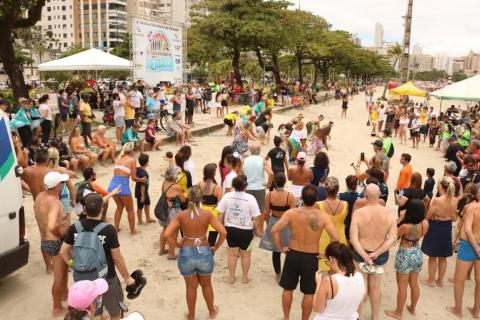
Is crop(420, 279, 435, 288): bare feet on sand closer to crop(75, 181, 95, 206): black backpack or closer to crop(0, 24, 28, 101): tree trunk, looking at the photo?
crop(75, 181, 95, 206): black backpack

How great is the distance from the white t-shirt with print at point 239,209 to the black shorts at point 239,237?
5cm

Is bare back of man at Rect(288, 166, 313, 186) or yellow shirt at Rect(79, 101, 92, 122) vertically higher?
yellow shirt at Rect(79, 101, 92, 122)

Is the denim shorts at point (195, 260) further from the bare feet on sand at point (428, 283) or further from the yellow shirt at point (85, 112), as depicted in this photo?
the yellow shirt at point (85, 112)

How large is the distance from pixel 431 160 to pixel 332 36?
3725 cm

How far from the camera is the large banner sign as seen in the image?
16.7 m

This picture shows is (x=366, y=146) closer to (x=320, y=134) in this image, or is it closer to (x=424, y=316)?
(x=320, y=134)

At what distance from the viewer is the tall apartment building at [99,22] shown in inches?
4080

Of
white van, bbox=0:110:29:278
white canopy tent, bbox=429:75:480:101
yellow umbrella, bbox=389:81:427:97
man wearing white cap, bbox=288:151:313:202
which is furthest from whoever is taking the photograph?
yellow umbrella, bbox=389:81:427:97

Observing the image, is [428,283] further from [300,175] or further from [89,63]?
[89,63]

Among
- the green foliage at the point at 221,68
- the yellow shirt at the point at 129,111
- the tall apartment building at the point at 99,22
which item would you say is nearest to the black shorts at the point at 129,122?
the yellow shirt at the point at 129,111

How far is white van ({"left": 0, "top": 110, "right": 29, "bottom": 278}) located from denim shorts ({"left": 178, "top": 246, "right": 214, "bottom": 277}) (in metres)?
2.02

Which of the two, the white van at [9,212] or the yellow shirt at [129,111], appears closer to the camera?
the white van at [9,212]

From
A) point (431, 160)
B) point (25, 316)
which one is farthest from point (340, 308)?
point (431, 160)

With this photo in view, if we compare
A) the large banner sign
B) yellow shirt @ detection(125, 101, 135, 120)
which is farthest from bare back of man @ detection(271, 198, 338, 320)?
the large banner sign
